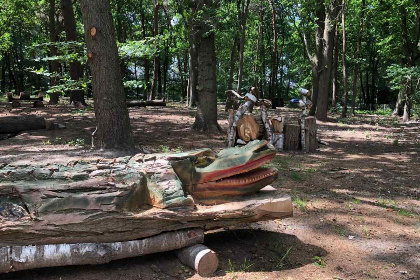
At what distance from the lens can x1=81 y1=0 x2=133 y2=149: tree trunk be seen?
6.33m

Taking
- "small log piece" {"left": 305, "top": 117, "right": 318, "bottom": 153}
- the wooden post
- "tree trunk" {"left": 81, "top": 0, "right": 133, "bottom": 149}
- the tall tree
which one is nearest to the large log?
"tree trunk" {"left": 81, "top": 0, "right": 133, "bottom": 149}

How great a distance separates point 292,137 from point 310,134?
485 millimetres

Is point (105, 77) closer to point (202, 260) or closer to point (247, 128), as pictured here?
point (247, 128)

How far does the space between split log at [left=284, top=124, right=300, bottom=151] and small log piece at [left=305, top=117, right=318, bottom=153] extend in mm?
232

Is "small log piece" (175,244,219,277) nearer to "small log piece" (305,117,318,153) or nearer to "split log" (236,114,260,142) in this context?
"split log" (236,114,260,142)

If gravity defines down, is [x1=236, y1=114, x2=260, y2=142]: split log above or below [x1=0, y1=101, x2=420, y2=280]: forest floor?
above

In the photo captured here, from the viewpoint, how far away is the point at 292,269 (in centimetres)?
342

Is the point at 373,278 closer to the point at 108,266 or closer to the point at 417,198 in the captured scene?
the point at 108,266

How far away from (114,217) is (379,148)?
913 cm

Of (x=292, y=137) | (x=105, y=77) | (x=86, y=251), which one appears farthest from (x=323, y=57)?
(x=86, y=251)

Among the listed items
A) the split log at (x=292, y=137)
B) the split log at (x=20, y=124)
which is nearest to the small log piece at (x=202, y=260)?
the split log at (x=292, y=137)

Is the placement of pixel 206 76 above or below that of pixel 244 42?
below

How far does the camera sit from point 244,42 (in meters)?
20.7

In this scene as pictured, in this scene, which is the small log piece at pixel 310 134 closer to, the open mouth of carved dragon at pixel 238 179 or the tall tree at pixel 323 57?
the open mouth of carved dragon at pixel 238 179
